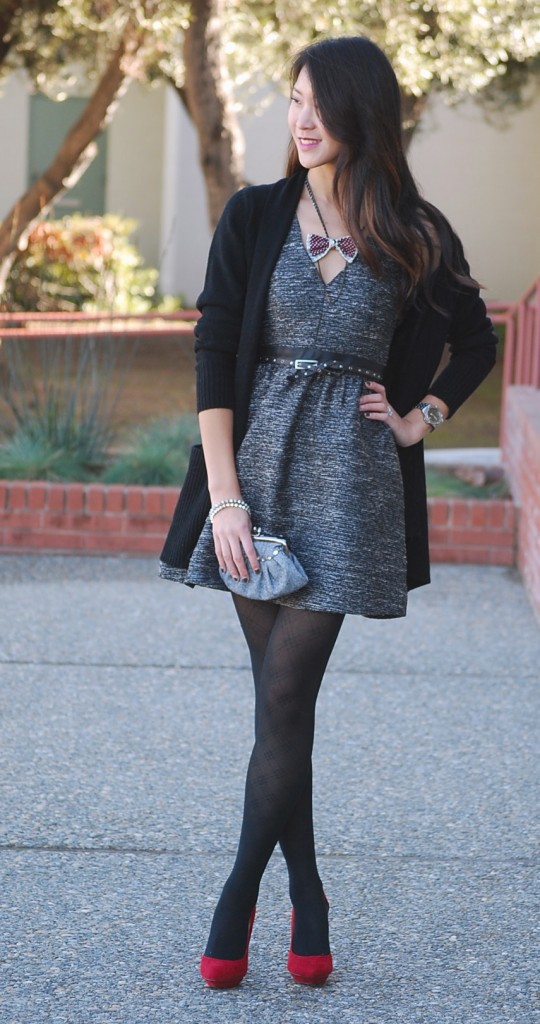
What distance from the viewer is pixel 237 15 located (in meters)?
10.5

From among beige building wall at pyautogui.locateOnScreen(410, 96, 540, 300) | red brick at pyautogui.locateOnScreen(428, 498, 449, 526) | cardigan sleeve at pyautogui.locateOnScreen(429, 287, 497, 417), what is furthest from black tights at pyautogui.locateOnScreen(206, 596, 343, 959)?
beige building wall at pyautogui.locateOnScreen(410, 96, 540, 300)

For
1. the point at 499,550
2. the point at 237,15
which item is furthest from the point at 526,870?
the point at 237,15

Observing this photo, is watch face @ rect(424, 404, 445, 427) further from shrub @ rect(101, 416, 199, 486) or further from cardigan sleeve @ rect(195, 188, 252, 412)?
shrub @ rect(101, 416, 199, 486)

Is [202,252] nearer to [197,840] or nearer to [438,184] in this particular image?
[438,184]

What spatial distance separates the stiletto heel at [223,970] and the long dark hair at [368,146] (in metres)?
1.27

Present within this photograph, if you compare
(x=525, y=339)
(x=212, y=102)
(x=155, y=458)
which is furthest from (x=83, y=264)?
(x=155, y=458)

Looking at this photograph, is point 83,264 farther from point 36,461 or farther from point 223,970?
point 223,970

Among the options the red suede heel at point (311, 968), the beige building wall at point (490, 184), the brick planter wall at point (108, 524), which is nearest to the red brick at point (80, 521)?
the brick planter wall at point (108, 524)

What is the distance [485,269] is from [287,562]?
16.7m

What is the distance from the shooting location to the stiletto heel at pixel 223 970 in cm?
271

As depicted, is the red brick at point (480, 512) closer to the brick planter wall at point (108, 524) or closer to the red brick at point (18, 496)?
the brick planter wall at point (108, 524)

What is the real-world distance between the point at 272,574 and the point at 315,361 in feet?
1.32

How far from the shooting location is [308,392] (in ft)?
8.50

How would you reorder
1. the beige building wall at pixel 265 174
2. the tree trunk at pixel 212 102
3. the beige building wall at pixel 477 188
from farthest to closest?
the beige building wall at pixel 477 188, the beige building wall at pixel 265 174, the tree trunk at pixel 212 102
